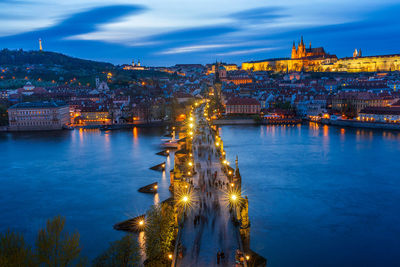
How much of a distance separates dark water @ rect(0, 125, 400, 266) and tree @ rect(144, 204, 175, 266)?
150 centimetres

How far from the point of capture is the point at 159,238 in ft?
16.7

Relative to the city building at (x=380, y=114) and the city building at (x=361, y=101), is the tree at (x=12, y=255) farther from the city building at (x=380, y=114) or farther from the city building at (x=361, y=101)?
the city building at (x=361, y=101)

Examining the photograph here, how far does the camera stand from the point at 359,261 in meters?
5.89

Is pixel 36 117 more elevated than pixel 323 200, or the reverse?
pixel 36 117

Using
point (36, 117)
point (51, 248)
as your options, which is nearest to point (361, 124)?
point (36, 117)

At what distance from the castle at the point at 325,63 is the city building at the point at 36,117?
140 feet

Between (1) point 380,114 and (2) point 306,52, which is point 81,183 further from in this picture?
(2) point 306,52

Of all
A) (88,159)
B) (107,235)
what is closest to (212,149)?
(88,159)

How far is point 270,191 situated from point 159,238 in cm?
469

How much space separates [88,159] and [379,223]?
1003 cm

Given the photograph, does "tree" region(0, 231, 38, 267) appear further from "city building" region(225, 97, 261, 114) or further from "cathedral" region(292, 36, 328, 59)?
"cathedral" region(292, 36, 328, 59)

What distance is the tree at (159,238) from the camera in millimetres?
4738

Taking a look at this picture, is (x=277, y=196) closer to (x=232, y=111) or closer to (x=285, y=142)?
(x=285, y=142)

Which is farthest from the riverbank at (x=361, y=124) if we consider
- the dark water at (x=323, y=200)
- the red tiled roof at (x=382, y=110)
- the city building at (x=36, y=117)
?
the city building at (x=36, y=117)
